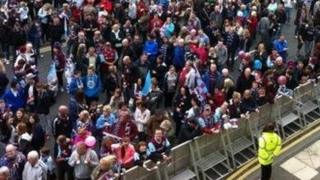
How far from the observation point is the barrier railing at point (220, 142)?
12531mm

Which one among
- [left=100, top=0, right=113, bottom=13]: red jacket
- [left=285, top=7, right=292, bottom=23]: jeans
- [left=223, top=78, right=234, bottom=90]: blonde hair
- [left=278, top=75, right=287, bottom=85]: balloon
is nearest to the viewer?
[left=223, top=78, right=234, bottom=90]: blonde hair

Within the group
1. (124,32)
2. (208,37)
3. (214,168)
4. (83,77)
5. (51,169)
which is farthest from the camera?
(208,37)

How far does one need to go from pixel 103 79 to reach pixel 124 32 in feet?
7.89

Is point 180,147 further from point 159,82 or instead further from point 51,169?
point 159,82

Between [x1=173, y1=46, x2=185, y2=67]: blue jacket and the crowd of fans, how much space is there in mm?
32

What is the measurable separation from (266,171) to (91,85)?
4.78 metres

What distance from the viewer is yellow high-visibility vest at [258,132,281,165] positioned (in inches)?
508

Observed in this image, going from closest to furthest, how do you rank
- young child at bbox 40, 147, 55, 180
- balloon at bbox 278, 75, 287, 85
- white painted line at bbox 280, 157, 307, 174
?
1. young child at bbox 40, 147, 55, 180
2. white painted line at bbox 280, 157, 307, 174
3. balloon at bbox 278, 75, 287, 85

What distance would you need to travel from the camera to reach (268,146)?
1291 centimetres

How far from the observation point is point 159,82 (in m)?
16.5

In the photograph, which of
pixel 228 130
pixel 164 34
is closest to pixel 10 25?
pixel 164 34

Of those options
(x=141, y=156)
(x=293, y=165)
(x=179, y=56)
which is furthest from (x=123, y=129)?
(x=179, y=56)

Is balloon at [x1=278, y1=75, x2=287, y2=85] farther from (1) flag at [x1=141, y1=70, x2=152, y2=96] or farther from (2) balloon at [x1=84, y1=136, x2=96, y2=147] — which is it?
(2) balloon at [x1=84, y1=136, x2=96, y2=147]

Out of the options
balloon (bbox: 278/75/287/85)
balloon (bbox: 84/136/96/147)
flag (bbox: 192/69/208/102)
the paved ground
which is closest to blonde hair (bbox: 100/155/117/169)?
balloon (bbox: 84/136/96/147)
